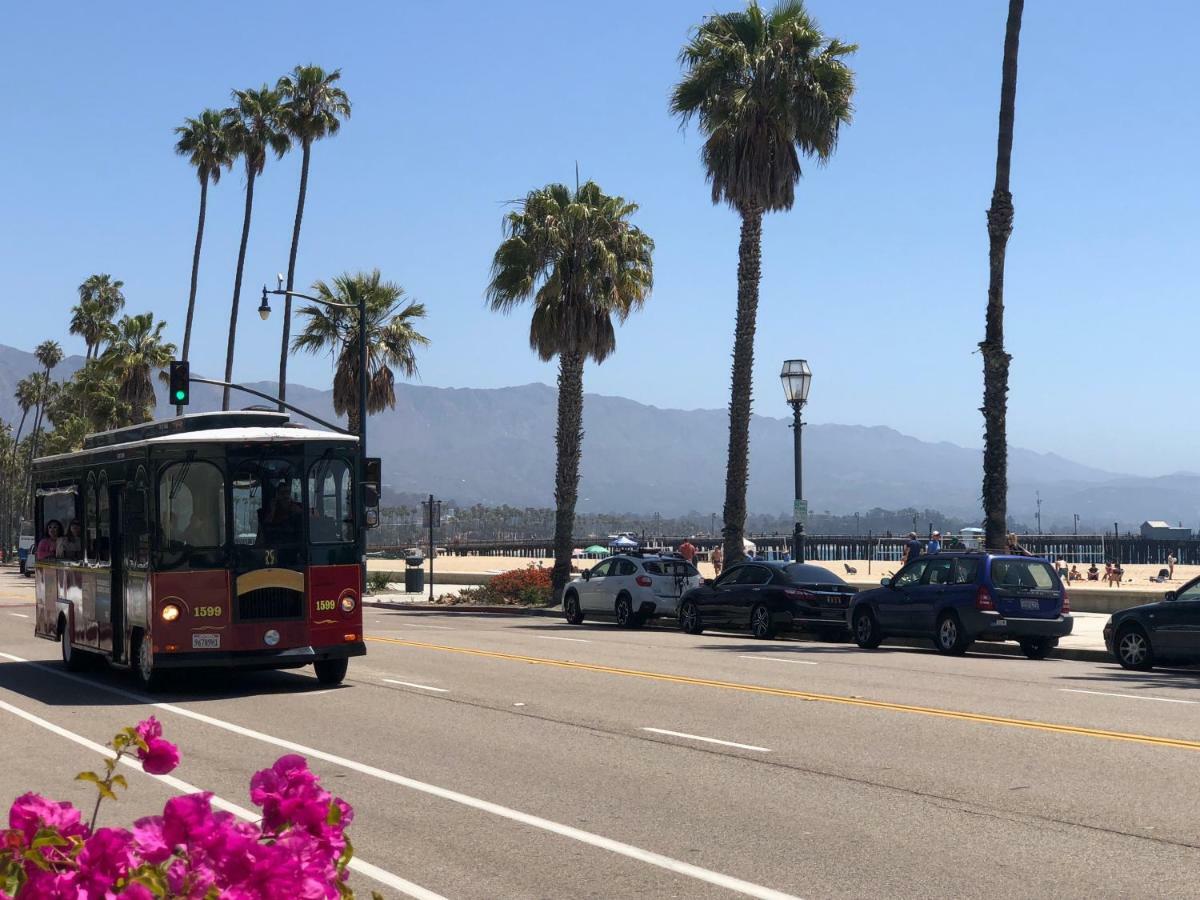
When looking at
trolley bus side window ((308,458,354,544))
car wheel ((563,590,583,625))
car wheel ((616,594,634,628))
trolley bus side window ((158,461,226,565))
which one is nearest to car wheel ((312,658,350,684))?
trolley bus side window ((308,458,354,544))

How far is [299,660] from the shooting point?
1750 cm

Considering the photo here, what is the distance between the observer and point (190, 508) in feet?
56.4

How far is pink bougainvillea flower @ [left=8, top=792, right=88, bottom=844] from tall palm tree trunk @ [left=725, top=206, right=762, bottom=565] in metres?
31.9

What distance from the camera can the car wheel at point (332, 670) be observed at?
18.2 metres

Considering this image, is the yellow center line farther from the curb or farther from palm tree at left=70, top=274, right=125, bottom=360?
palm tree at left=70, top=274, right=125, bottom=360

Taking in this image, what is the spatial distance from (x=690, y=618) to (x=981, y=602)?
807cm

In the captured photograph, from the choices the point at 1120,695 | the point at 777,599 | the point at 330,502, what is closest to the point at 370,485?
the point at 330,502

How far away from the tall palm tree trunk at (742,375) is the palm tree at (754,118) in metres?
0.02

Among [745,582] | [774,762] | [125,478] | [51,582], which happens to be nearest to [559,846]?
[774,762]

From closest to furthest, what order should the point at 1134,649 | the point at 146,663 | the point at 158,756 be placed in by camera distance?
1. the point at 158,756
2. the point at 146,663
3. the point at 1134,649

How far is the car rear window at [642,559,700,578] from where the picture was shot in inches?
1268

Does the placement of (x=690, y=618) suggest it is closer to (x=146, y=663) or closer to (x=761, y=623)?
(x=761, y=623)

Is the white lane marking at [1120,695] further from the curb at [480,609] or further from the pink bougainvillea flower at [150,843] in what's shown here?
the curb at [480,609]

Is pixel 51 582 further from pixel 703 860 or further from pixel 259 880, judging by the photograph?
pixel 259 880
